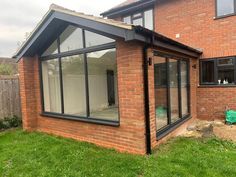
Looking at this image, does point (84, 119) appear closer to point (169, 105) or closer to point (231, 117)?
point (169, 105)

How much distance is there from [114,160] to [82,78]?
2.74m

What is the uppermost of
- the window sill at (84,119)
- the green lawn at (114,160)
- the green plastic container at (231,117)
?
the window sill at (84,119)

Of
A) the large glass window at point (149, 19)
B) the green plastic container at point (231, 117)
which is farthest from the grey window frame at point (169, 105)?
the large glass window at point (149, 19)

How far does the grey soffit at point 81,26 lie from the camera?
454cm

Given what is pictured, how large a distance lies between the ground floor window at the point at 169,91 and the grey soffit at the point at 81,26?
0.48 metres

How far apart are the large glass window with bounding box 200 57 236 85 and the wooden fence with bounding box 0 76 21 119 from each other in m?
7.95

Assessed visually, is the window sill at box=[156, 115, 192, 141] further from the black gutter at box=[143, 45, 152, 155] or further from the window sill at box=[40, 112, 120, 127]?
the window sill at box=[40, 112, 120, 127]

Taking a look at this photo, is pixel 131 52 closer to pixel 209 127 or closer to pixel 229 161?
pixel 229 161

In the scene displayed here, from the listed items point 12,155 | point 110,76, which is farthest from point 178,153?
point 12,155

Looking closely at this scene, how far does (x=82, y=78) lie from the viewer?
20.9 feet

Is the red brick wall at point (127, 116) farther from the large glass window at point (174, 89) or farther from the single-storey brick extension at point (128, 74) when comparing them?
the large glass window at point (174, 89)

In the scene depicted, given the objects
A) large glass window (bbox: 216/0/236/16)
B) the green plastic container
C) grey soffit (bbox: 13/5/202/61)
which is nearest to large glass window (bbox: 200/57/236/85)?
grey soffit (bbox: 13/5/202/61)

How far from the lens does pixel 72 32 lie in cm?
650

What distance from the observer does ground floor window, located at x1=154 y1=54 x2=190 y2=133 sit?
574cm
